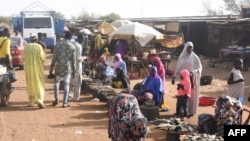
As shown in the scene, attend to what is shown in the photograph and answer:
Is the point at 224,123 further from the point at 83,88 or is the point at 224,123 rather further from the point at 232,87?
the point at 83,88

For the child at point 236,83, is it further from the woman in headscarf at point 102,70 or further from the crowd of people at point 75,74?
the woman in headscarf at point 102,70

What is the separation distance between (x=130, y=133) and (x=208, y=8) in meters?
52.4

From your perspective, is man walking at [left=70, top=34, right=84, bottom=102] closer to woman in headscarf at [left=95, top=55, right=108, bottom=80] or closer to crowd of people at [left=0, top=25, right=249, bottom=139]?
crowd of people at [left=0, top=25, right=249, bottom=139]

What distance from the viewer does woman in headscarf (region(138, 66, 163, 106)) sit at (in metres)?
8.92

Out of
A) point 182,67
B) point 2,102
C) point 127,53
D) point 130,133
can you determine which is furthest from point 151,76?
point 127,53

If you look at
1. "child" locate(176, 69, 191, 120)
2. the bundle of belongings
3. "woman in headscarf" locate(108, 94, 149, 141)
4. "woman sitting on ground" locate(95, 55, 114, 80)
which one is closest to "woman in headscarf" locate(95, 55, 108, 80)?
"woman sitting on ground" locate(95, 55, 114, 80)

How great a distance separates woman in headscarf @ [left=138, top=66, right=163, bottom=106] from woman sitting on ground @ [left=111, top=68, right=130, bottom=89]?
1602 mm

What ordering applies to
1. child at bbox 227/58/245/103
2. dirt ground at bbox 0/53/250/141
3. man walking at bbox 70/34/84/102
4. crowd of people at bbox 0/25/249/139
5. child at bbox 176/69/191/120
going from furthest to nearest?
man walking at bbox 70/34/84/102 → crowd of people at bbox 0/25/249/139 → child at bbox 176/69/191/120 → child at bbox 227/58/245/103 → dirt ground at bbox 0/53/250/141

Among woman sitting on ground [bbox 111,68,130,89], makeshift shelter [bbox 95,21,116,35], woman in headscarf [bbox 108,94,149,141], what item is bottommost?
woman sitting on ground [bbox 111,68,130,89]

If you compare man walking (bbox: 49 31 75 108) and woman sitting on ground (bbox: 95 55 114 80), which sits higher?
man walking (bbox: 49 31 75 108)

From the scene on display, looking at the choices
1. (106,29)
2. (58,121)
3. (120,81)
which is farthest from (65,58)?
(106,29)

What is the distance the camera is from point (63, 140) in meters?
7.09

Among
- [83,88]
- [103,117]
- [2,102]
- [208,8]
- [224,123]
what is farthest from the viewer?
[208,8]

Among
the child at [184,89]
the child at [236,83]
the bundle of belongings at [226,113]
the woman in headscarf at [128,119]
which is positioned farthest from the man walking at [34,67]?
the woman in headscarf at [128,119]
